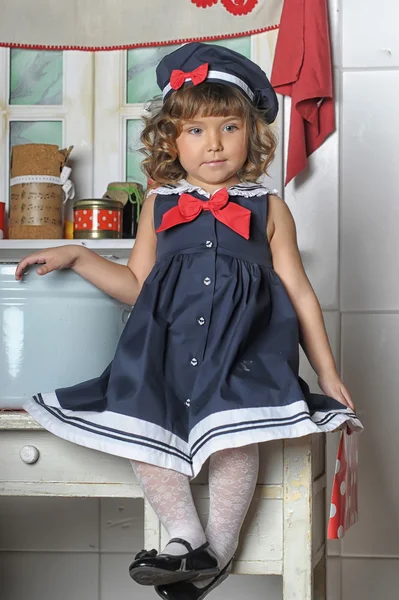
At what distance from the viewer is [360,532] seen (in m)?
1.86

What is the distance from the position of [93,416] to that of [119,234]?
2.18 ft

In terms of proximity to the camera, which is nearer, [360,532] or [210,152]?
[210,152]

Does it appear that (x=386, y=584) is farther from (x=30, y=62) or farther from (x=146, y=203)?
(x=30, y=62)

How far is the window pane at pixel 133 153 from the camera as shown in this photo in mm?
1949

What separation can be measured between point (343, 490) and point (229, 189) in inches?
19.0

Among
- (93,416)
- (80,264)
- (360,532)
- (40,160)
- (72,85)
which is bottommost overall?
(360,532)

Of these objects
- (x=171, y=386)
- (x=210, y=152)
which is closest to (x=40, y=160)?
(x=210, y=152)

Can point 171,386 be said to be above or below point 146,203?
below

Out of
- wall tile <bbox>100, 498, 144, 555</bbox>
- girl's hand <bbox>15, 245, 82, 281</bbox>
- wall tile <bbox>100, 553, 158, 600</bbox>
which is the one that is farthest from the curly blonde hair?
wall tile <bbox>100, 553, 158, 600</bbox>

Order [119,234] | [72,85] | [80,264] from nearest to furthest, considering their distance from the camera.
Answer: [80,264] < [119,234] < [72,85]

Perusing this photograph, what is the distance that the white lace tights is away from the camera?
3.77 ft

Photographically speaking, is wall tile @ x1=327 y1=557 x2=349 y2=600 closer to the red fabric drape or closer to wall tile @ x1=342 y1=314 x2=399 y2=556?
wall tile @ x1=342 y1=314 x2=399 y2=556

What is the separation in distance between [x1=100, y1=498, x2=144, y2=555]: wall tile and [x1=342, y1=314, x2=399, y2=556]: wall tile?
46 centimetres

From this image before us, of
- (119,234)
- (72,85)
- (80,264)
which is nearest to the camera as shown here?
(80,264)
